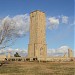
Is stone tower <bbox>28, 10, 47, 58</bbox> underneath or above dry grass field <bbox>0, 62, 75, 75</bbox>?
above

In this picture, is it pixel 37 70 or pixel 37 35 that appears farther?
pixel 37 35

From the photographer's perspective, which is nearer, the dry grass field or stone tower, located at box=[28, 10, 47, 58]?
the dry grass field

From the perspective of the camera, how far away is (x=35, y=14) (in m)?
107

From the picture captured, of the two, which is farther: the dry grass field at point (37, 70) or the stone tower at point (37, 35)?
the stone tower at point (37, 35)

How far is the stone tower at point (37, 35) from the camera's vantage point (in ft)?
334

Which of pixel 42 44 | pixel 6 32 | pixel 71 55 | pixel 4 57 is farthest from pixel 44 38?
pixel 6 32

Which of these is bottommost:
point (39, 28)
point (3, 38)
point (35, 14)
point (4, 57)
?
point (4, 57)

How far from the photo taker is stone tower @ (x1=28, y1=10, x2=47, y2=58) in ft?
334

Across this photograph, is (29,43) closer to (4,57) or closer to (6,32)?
(4,57)

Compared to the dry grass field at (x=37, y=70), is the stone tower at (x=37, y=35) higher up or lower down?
higher up

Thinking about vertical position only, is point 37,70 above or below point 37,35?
below

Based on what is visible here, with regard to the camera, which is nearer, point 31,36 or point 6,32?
point 6,32

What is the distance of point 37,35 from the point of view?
10362 cm

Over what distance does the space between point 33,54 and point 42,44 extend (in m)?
6.90
